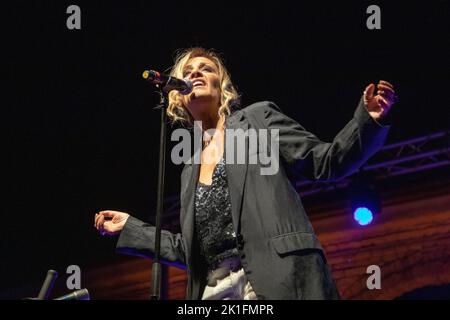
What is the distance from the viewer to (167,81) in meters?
2.39

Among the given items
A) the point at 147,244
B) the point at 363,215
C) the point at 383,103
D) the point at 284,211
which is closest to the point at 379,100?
the point at 383,103

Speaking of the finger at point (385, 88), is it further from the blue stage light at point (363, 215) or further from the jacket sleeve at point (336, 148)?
the blue stage light at point (363, 215)

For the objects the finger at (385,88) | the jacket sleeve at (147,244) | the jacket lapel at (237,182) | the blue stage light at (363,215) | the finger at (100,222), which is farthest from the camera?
the blue stage light at (363,215)

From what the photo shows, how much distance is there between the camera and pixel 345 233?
702 centimetres

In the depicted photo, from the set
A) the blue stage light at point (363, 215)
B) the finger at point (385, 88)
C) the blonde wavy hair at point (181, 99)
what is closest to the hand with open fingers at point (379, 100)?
the finger at point (385, 88)

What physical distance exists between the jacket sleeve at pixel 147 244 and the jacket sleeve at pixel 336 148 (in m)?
0.65

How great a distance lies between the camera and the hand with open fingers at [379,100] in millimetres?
2058

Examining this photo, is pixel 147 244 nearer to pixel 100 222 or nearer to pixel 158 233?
pixel 100 222

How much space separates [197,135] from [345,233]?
4.48 metres

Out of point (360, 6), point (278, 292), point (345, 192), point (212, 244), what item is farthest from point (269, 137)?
point (345, 192)

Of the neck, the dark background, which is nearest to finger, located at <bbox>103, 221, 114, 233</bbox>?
the neck

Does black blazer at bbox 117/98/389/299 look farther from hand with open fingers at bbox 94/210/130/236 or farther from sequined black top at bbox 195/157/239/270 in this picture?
hand with open fingers at bbox 94/210/130/236

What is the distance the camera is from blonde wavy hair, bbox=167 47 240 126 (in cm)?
284

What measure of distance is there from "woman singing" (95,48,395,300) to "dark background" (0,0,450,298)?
2970mm
